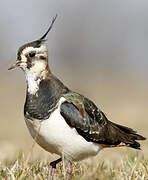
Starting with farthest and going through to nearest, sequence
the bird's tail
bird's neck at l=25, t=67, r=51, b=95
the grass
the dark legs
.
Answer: the bird's tail < bird's neck at l=25, t=67, r=51, b=95 < the dark legs < the grass

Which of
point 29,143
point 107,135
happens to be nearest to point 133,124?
point 29,143

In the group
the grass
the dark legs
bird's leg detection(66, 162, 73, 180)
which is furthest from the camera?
the dark legs

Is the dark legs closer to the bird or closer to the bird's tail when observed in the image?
the bird

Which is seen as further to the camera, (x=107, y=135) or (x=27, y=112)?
(x=107, y=135)

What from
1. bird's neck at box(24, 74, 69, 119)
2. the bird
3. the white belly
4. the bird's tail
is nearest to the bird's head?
the bird

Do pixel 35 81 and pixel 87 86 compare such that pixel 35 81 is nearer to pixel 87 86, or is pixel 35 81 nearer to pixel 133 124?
pixel 133 124

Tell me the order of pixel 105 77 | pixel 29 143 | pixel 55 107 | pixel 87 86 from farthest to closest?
pixel 105 77 → pixel 87 86 → pixel 29 143 → pixel 55 107

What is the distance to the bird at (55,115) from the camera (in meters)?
5.98

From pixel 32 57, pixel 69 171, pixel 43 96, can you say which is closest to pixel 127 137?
pixel 69 171

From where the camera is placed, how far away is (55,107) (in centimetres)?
605

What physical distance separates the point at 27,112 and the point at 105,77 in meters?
26.7

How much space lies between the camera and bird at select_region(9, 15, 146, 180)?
5.98 metres

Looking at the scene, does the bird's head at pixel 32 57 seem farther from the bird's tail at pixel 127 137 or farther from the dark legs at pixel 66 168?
the bird's tail at pixel 127 137

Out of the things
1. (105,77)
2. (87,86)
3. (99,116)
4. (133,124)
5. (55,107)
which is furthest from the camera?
(105,77)
